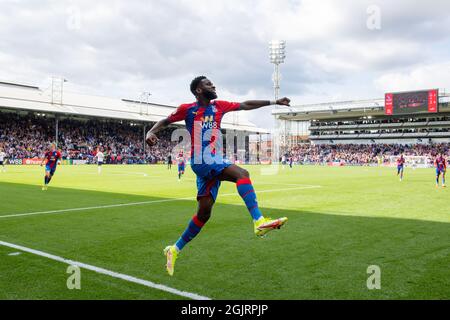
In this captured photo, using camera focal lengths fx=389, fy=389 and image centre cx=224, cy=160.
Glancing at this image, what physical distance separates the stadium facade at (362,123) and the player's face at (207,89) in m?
70.3

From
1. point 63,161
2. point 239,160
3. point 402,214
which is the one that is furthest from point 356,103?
point 402,214

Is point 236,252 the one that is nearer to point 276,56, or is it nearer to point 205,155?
point 205,155

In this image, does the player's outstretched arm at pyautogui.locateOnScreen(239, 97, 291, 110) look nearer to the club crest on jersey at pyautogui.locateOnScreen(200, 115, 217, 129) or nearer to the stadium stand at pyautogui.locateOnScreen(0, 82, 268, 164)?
the club crest on jersey at pyautogui.locateOnScreen(200, 115, 217, 129)

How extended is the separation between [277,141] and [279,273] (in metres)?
78.2

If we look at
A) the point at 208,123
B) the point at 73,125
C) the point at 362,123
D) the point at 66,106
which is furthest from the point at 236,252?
the point at 362,123

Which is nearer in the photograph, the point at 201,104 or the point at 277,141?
the point at 201,104

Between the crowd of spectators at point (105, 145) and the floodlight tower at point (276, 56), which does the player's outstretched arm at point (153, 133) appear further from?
the floodlight tower at point (276, 56)

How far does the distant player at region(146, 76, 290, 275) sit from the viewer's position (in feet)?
16.4

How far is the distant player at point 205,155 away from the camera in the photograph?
5012 millimetres

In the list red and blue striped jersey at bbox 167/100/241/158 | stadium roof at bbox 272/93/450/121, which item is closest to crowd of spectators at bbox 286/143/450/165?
stadium roof at bbox 272/93/450/121

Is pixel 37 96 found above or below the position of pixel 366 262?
above

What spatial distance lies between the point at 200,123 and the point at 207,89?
464mm

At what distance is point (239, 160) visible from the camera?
7306 centimetres
